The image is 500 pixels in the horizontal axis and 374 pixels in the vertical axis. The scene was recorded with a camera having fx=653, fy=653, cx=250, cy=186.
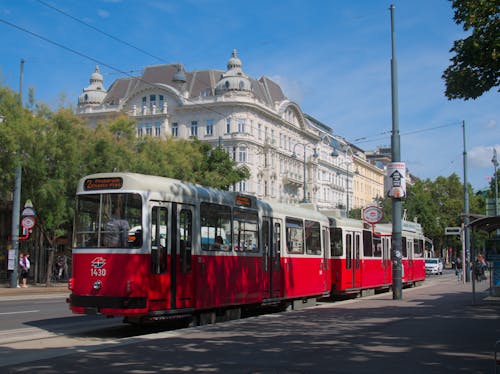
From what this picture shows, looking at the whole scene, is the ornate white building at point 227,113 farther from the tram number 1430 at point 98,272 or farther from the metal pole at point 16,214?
the tram number 1430 at point 98,272

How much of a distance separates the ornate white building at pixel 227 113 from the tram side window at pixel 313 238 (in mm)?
50138

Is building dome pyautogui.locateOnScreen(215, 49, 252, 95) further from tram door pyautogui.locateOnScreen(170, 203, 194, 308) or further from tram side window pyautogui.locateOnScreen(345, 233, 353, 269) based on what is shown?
tram door pyautogui.locateOnScreen(170, 203, 194, 308)

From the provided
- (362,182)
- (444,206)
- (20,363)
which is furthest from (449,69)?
(362,182)

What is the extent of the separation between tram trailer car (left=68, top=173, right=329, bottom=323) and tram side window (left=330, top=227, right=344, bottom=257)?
656 centimetres

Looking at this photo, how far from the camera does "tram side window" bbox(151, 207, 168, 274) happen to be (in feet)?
42.1

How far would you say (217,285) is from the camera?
1487 cm

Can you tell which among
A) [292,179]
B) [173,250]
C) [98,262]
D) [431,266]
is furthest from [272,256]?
[292,179]

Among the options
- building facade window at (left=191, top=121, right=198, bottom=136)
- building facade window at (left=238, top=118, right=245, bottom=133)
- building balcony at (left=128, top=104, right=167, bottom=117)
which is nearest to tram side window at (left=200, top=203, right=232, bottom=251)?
building facade window at (left=238, top=118, right=245, bottom=133)

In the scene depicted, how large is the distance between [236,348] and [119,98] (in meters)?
76.3

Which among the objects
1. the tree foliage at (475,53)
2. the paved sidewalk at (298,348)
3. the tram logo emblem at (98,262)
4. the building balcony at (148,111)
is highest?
the building balcony at (148,111)

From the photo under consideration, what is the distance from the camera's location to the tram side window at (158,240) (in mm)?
12836

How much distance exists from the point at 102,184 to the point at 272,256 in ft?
20.0

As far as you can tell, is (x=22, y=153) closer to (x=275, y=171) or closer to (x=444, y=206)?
(x=275, y=171)

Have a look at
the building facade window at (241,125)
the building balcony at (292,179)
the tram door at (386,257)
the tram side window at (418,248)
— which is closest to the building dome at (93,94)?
the building facade window at (241,125)
